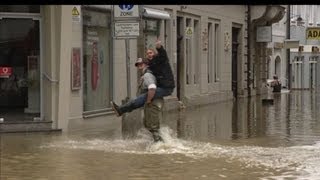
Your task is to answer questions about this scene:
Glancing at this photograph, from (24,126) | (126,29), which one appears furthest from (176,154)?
(24,126)

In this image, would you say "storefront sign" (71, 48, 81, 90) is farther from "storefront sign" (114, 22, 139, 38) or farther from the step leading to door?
"storefront sign" (114, 22, 139, 38)

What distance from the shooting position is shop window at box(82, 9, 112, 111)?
17266 mm

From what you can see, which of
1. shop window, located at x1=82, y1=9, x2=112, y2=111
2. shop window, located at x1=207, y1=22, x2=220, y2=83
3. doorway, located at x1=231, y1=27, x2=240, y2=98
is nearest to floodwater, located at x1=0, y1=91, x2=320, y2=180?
shop window, located at x1=82, y1=9, x2=112, y2=111

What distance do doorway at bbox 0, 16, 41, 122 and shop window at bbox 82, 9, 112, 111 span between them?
1804 millimetres

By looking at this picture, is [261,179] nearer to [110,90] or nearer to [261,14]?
[110,90]

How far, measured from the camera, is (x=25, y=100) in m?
15.8

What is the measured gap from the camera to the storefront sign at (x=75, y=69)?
16062 mm

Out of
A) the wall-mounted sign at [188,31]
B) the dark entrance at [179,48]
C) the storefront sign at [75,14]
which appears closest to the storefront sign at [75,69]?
the storefront sign at [75,14]

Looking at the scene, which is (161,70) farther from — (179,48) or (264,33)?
(264,33)

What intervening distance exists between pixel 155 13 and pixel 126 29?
7.44m

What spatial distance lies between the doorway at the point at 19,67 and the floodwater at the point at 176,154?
1.09 meters

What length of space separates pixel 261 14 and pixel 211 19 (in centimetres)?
800

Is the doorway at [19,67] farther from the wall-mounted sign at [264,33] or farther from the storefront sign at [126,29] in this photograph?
the wall-mounted sign at [264,33]

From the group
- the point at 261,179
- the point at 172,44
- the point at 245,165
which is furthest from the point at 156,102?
the point at 172,44
